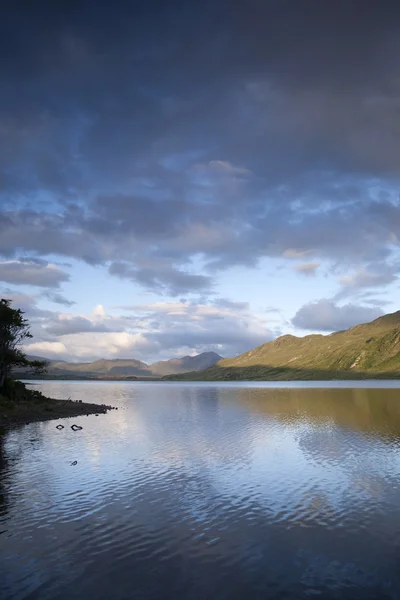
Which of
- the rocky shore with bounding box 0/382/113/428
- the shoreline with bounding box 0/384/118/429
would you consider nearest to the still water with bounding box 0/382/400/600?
the shoreline with bounding box 0/384/118/429

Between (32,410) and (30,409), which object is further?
(30,409)

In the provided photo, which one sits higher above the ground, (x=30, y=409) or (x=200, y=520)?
(x=30, y=409)

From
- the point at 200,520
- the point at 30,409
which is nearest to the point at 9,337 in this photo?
the point at 30,409

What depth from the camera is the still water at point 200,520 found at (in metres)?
20.9

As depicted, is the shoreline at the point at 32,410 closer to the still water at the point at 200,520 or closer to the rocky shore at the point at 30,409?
the rocky shore at the point at 30,409

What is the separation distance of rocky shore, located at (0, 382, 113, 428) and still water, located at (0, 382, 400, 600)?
2578cm

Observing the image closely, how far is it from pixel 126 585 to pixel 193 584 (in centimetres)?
326

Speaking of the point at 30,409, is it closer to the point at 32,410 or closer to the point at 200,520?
the point at 32,410

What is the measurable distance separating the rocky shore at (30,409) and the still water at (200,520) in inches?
1015

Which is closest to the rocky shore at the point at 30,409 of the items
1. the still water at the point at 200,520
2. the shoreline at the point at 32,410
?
the shoreline at the point at 32,410

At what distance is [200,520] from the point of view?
Answer: 29734mm

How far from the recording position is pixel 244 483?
3972cm

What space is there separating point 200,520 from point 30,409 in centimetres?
7639

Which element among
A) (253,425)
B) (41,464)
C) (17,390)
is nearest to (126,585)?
(41,464)
